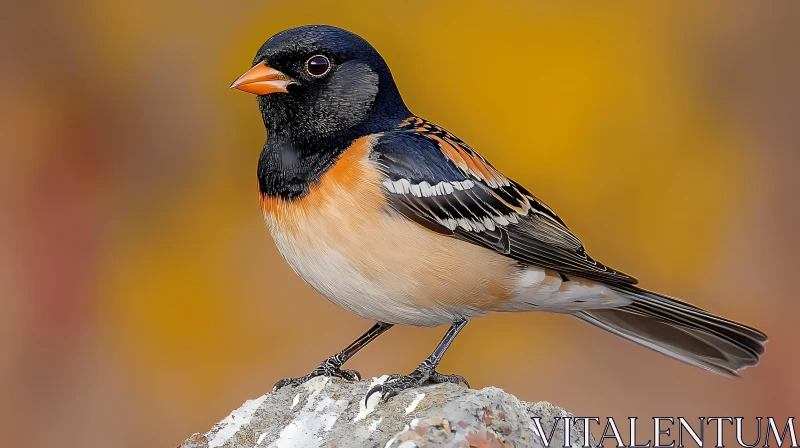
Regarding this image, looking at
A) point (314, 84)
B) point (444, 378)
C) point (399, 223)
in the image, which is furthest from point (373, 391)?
point (314, 84)

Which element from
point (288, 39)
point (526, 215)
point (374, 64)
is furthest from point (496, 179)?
point (288, 39)

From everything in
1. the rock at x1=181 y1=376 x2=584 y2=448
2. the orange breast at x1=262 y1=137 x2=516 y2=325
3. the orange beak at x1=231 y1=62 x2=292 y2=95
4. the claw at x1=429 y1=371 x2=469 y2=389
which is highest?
the orange beak at x1=231 y1=62 x2=292 y2=95

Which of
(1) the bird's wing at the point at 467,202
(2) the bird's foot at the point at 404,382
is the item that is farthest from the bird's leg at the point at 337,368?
(1) the bird's wing at the point at 467,202

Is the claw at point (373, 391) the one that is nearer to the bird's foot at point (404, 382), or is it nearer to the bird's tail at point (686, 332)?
the bird's foot at point (404, 382)

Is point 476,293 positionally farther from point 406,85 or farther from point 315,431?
point 406,85

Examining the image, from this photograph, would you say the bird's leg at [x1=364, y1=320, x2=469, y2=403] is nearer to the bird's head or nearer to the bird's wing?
the bird's wing

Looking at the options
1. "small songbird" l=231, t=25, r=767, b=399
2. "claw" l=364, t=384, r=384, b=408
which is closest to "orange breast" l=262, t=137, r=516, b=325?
"small songbird" l=231, t=25, r=767, b=399

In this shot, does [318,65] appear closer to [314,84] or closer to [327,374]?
[314,84]
